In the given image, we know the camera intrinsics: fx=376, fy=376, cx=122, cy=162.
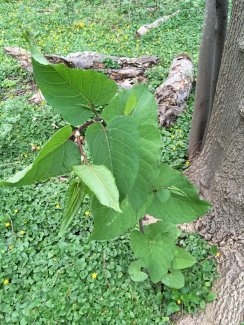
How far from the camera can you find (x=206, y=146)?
2352mm

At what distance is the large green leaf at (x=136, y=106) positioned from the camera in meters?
1.12

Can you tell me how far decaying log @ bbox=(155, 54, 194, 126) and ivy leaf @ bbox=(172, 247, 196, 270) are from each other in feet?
5.28

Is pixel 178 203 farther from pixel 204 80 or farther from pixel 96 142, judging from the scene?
pixel 204 80

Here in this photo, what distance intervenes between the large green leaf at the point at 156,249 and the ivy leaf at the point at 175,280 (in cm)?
27

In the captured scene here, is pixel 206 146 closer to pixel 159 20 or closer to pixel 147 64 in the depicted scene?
pixel 147 64

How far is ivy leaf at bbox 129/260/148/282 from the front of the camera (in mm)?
2020

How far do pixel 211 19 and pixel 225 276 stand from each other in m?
1.69

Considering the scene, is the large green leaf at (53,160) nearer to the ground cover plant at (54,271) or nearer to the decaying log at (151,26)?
the ground cover plant at (54,271)

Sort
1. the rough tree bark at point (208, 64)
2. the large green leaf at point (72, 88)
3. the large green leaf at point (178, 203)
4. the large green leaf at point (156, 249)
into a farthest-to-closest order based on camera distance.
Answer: the rough tree bark at point (208, 64), the large green leaf at point (156, 249), the large green leaf at point (178, 203), the large green leaf at point (72, 88)

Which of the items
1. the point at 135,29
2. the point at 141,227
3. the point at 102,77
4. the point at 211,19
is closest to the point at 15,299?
the point at 141,227

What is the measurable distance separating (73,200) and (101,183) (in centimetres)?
27

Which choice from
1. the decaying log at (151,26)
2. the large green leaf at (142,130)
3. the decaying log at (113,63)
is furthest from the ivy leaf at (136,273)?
the decaying log at (151,26)

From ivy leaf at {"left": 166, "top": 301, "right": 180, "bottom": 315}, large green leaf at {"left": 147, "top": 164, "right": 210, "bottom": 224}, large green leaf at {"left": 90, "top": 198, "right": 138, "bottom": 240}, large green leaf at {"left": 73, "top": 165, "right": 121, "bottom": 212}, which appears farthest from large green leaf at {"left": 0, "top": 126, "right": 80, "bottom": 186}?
ivy leaf at {"left": 166, "top": 301, "right": 180, "bottom": 315}

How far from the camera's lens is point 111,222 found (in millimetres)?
1421
